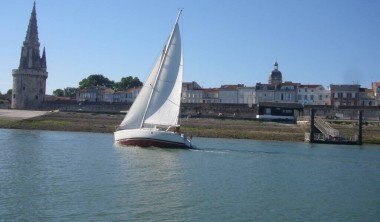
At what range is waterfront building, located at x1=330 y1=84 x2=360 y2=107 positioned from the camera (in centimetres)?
12012

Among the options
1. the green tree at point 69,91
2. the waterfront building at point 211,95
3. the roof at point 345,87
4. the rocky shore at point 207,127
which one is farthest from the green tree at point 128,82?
the rocky shore at point 207,127

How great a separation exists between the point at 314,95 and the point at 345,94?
7.88 meters

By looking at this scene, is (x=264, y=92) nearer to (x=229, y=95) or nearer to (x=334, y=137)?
(x=229, y=95)

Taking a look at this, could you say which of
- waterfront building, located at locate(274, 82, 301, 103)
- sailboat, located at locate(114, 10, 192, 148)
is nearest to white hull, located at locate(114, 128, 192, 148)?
sailboat, located at locate(114, 10, 192, 148)

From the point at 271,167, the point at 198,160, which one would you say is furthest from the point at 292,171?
the point at 198,160

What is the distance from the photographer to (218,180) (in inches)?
1045

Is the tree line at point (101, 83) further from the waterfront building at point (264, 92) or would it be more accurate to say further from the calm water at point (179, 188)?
the calm water at point (179, 188)

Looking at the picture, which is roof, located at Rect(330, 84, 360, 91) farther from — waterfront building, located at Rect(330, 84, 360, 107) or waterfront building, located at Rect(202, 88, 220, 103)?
waterfront building, located at Rect(202, 88, 220, 103)

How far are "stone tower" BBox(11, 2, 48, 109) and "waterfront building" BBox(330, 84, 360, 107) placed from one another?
74027 mm

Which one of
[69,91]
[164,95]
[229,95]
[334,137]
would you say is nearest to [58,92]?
[69,91]

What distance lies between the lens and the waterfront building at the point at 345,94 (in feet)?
394

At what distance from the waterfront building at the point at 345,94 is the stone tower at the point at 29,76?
7403 centimetres

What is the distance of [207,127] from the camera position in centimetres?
7475

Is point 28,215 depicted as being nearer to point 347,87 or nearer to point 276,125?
point 276,125
